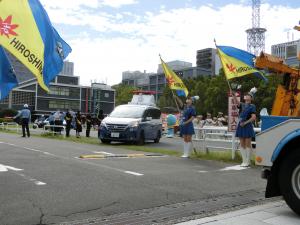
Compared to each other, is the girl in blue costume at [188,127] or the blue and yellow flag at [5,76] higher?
the blue and yellow flag at [5,76]

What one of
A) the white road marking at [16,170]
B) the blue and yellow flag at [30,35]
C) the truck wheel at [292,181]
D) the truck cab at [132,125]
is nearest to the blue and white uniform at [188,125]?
the truck cab at [132,125]

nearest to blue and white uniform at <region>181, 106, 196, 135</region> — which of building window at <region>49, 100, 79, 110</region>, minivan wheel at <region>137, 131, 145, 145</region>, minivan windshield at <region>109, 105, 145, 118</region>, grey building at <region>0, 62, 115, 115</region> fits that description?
minivan wheel at <region>137, 131, 145, 145</region>

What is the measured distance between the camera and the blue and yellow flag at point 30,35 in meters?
6.94

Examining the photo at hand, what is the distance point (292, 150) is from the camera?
20.7ft

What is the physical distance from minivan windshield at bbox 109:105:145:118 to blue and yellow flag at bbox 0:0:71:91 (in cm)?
1259

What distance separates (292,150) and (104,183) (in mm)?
3798

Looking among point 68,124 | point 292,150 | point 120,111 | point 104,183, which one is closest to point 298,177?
point 292,150

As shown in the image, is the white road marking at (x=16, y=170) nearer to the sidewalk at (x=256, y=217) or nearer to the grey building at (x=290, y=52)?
the sidewalk at (x=256, y=217)

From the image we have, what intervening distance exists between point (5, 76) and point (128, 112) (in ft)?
→ 43.3

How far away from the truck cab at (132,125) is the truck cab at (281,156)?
12.9 m

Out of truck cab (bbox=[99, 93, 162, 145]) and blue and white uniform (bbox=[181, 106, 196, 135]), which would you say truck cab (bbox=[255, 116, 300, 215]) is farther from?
truck cab (bbox=[99, 93, 162, 145])

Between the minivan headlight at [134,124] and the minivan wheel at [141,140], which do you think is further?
the minivan wheel at [141,140]

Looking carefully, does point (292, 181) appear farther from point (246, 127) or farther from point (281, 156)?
point (246, 127)

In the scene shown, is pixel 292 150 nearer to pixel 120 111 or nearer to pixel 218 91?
pixel 120 111
